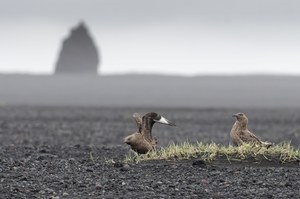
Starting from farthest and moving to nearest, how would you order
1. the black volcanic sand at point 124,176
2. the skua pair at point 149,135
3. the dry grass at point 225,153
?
the skua pair at point 149,135, the dry grass at point 225,153, the black volcanic sand at point 124,176

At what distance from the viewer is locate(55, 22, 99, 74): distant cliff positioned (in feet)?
288

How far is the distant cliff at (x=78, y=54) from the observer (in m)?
87.8

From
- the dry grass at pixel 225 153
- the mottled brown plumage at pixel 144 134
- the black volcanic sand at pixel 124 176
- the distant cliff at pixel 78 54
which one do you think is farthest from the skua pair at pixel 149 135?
the distant cliff at pixel 78 54

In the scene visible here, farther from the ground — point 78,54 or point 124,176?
point 78,54

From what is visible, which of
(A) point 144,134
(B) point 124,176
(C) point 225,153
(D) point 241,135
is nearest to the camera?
(B) point 124,176

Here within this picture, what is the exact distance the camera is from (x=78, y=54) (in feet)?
292

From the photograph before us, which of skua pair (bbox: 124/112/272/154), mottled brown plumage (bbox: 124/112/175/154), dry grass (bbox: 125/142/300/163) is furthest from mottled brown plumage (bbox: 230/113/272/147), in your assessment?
mottled brown plumage (bbox: 124/112/175/154)

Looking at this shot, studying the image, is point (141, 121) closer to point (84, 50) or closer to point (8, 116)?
point (8, 116)

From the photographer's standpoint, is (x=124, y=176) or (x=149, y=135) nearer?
(x=124, y=176)

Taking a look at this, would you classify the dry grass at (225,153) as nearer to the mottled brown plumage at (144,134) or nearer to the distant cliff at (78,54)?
the mottled brown plumage at (144,134)

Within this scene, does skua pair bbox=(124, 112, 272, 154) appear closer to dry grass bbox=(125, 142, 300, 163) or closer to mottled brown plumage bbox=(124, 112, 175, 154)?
mottled brown plumage bbox=(124, 112, 175, 154)

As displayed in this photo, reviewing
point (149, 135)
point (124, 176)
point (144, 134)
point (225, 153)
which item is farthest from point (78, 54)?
point (124, 176)

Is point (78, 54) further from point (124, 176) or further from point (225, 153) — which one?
point (124, 176)

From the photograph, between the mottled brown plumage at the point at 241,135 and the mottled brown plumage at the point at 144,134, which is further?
the mottled brown plumage at the point at 241,135
